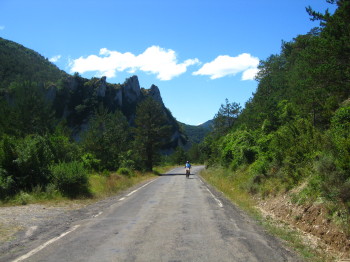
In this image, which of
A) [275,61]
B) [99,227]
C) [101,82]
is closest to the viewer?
[99,227]

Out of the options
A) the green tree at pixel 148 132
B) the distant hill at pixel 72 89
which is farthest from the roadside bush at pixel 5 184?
the distant hill at pixel 72 89

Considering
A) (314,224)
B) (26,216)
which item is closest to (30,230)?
(26,216)

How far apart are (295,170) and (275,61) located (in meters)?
53.9

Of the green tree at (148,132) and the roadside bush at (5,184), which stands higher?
the green tree at (148,132)

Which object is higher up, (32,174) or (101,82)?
(101,82)

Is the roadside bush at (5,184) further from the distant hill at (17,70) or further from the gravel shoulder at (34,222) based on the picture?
the distant hill at (17,70)

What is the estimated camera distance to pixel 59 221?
32.1 feet

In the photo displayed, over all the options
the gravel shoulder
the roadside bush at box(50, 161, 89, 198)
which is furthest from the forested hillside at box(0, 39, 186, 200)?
the gravel shoulder

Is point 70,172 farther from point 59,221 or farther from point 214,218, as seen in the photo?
point 214,218

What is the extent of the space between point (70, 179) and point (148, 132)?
1569 inches

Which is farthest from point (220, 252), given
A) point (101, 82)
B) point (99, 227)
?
point (101, 82)

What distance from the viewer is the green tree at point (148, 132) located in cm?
5491

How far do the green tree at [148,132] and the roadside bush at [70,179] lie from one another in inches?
1492

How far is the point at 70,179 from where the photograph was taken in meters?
15.5
